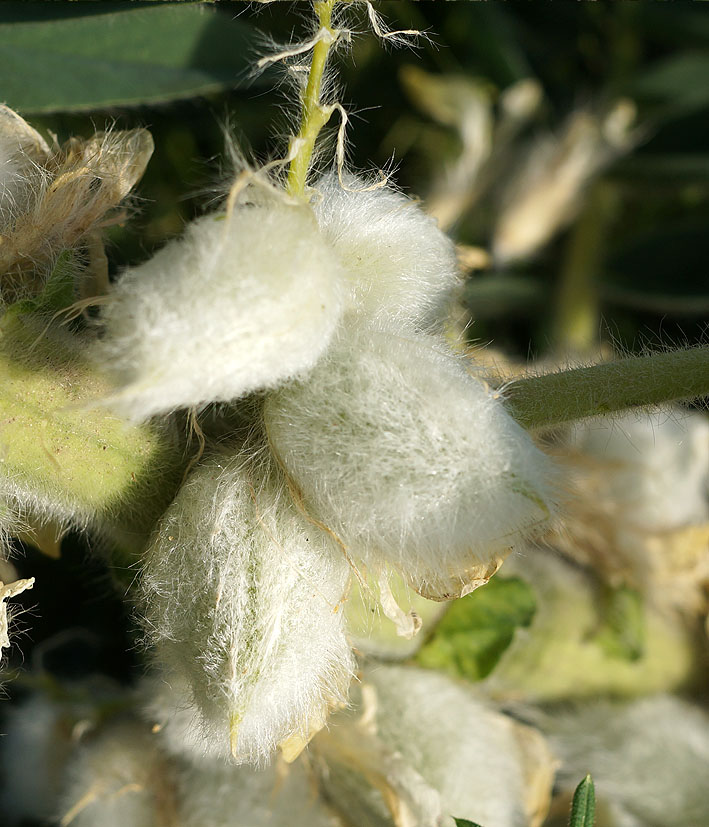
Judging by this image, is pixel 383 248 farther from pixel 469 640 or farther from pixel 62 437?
pixel 469 640

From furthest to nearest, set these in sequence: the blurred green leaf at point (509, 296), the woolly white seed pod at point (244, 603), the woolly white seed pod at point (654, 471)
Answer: the blurred green leaf at point (509, 296) < the woolly white seed pod at point (654, 471) < the woolly white seed pod at point (244, 603)

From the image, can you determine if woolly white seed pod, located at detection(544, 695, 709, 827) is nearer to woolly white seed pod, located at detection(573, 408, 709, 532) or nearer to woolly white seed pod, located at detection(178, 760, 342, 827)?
woolly white seed pod, located at detection(573, 408, 709, 532)

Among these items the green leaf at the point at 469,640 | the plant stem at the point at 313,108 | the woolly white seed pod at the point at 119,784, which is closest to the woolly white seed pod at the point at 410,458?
the plant stem at the point at 313,108

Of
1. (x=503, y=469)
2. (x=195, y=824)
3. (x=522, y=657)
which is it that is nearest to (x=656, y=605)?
(x=522, y=657)

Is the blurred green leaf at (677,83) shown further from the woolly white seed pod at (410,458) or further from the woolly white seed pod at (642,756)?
the woolly white seed pod at (410,458)

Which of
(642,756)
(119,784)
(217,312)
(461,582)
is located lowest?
(642,756)

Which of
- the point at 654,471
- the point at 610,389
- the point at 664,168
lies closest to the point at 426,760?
the point at 610,389
